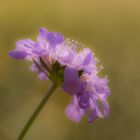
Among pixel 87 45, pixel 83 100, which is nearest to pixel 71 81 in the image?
pixel 83 100

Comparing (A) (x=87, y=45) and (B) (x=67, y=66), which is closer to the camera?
(B) (x=67, y=66)

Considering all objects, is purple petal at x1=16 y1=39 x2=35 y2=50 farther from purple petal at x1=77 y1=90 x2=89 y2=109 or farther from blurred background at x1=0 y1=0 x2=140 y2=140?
blurred background at x1=0 y1=0 x2=140 y2=140

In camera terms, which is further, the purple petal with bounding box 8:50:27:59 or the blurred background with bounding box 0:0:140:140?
the blurred background with bounding box 0:0:140:140

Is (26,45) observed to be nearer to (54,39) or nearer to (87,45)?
(54,39)

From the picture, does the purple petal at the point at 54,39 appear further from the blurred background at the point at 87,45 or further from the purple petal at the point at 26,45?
the blurred background at the point at 87,45

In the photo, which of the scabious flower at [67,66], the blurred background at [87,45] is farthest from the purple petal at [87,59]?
the blurred background at [87,45]

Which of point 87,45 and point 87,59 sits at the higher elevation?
point 87,59

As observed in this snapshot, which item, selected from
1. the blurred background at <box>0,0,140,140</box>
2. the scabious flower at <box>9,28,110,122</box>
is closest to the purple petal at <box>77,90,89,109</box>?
the scabious flower at <box>9,28,110,122</box>
